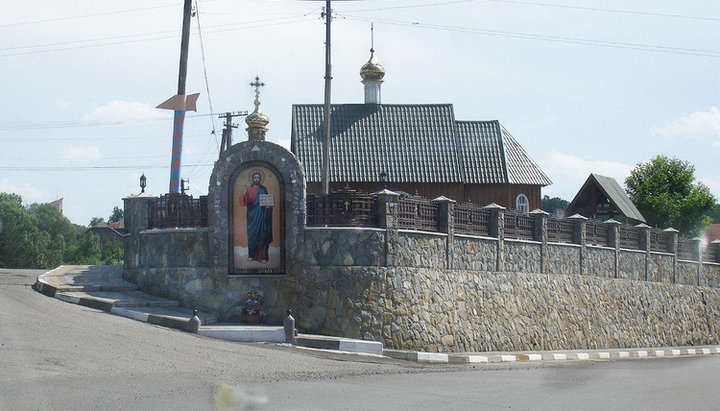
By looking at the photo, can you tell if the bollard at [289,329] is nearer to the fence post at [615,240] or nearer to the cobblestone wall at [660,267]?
the fence post at [615,240]

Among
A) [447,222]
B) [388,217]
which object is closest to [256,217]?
[388,217]

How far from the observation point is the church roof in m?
39.5

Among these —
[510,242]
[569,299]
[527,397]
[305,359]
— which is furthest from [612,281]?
[527,397]

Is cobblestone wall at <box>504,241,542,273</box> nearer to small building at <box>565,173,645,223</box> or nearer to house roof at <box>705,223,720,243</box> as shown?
small building at <box>565,173,645,223</box>

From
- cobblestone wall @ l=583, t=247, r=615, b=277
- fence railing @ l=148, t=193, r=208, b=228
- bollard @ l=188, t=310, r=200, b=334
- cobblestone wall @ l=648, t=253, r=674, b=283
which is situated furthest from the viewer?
cobblestone wall @ l=648, t=253, r=674, b=283

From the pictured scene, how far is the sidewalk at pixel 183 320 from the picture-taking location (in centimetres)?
2170

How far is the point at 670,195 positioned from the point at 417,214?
47.9 meters

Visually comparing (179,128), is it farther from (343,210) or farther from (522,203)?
(522,203)

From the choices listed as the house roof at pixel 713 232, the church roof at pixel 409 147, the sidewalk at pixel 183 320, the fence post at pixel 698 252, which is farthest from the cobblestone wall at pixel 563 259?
the house roof at pixel 713 232

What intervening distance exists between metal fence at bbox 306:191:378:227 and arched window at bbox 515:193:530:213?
696 inches

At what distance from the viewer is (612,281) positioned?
3381 centimetres

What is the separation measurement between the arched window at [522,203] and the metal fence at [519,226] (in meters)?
11.0

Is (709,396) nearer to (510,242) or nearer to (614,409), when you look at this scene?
(614,409)

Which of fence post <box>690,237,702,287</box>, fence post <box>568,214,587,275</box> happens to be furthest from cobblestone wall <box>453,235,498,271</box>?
fence post <box>690,237,702,287</box>
